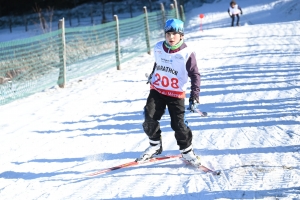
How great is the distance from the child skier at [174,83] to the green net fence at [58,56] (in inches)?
221

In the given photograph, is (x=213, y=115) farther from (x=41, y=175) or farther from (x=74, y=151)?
(x=41, y=175)

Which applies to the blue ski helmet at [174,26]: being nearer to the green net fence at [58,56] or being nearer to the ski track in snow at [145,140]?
the ski track in snow at [145,140]

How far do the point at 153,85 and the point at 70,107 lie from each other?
13.4 ft

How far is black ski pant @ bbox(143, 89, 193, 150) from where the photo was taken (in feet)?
17.0

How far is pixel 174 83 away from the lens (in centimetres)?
515

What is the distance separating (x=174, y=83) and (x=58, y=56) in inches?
291

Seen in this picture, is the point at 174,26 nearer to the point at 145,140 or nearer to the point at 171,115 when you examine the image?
the point at 171,115

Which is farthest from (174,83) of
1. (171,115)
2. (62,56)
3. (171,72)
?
(62,56)

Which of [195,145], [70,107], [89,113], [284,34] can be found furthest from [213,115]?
[284,34]

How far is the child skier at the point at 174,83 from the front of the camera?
5.03 meters

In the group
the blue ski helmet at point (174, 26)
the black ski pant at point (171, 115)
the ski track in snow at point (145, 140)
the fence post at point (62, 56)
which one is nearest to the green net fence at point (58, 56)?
the fence post at point (62, 56)

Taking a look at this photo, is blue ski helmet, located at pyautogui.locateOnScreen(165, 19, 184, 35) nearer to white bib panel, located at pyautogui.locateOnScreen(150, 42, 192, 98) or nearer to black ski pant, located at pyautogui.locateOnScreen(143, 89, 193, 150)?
white bib panel, located at pyautogui.locateOnScreen(150, 42, 192, 98)

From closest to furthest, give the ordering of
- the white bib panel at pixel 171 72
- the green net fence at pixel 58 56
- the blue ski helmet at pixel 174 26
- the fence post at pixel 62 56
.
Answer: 1. the blue ski helmet at pixel 174 26
2. the white bib panel at pixel 171 72
3. the green net fence at pixel 58 56
4. the fence post at pixel 62 56

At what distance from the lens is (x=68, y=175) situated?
5.22 m
